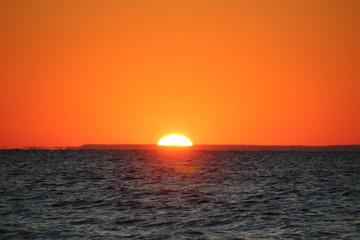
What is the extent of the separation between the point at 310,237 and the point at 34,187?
106ft

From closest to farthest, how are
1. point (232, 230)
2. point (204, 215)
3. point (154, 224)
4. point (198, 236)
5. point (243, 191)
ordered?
point (198, 236) → point (232, 230) → point (154, 224) → point (204, 215) → point (243, 191)

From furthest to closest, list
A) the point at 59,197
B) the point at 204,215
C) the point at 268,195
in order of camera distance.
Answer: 1. the point at 268,195
2. the point at 59,197
3. the point at 204,215

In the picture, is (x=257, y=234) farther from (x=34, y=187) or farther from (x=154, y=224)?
(x=34, y=187)

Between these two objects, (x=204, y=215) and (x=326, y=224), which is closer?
(x=326, y=224)

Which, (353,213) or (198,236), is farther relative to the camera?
(353,213)

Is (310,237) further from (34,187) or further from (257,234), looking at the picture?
(34,187)

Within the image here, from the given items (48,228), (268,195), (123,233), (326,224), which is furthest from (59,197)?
(326,224)

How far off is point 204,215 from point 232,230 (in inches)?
185

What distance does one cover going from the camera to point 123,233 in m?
24.0

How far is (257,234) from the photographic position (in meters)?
23.8

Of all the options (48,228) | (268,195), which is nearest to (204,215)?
(48,228)

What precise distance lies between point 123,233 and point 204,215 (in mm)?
7098

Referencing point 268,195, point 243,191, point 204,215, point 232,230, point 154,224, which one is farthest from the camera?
point 243,191

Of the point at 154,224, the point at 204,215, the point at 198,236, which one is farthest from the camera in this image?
the point at 204,215
